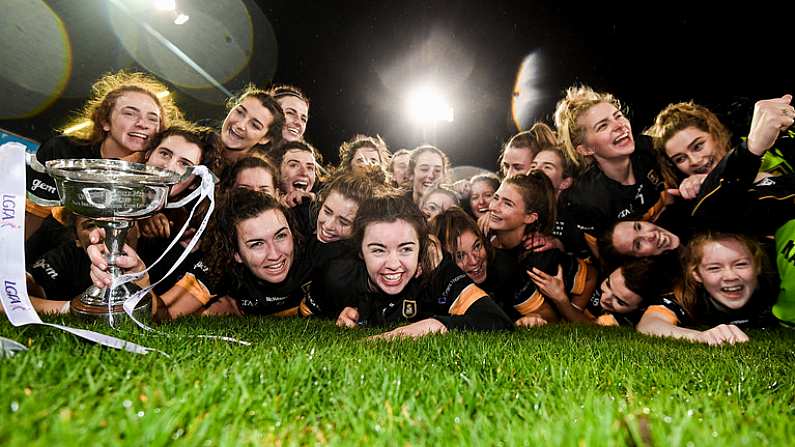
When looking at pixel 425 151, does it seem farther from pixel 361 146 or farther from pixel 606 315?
pixel 606 315

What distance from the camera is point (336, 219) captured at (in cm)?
337

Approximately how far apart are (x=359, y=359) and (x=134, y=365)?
62 centimetres

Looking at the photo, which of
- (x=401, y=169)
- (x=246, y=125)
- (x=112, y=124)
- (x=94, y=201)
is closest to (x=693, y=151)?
(x=401, y=169)

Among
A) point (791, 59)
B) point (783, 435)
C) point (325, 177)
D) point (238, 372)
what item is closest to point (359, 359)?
point (238, 372)

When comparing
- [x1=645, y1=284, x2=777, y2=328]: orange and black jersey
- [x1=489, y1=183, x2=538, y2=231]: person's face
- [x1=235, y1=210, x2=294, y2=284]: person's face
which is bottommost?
[x1=645, y1=284, x2=777, y2=328]: orange and black jersey

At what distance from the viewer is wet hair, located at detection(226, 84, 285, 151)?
349 centimetres

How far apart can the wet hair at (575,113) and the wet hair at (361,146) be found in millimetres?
1345

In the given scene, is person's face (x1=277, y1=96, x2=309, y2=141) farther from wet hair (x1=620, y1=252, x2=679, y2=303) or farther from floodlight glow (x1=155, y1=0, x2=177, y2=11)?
wet hair (x1=620, y1=252, x2=679, y2=303)

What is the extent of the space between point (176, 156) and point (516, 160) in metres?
2.40

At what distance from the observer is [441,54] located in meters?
3.82

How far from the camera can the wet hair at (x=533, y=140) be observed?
3713 millimetres

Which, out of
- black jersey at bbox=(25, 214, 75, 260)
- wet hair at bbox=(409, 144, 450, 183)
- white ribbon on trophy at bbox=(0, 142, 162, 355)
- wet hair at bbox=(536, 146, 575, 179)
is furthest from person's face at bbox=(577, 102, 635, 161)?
black jersey at bbox=(25, 214, 75, 260)

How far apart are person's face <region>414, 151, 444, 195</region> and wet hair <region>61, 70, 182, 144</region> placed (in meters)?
Result: 1.70

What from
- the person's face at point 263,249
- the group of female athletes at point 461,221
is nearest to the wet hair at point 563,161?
the group of female athletes at point 461,221
